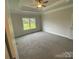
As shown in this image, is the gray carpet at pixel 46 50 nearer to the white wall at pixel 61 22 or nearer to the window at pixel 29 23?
the white wall at pixel 61 22

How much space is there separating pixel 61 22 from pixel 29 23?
324 centimetres

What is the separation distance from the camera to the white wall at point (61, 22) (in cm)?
515

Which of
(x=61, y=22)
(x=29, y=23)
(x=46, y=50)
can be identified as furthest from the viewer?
(x=29, y=23)

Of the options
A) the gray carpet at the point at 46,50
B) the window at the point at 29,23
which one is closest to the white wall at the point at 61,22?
the gray carpet at the point at 46,50

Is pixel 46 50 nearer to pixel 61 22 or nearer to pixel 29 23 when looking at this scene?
pixel 61 22

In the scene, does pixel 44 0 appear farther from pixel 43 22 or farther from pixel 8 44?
pixel 43 22

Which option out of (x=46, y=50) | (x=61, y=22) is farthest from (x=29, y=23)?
(x=46, y=50)

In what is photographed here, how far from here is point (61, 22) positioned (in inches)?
240

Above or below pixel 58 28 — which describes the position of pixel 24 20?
above

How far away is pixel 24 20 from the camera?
7.54 m

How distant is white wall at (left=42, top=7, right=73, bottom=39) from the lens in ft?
16.9
